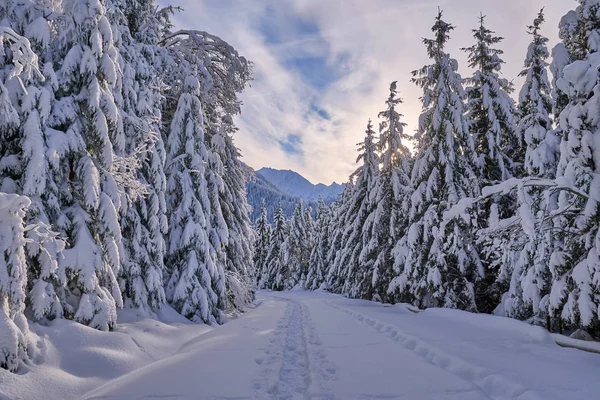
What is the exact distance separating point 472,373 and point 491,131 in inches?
525

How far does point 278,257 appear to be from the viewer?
175ft

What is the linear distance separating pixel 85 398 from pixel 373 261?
65.3 feet

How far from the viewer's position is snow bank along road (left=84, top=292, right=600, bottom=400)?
4605 millimetres

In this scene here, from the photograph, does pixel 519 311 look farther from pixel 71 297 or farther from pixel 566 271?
pixel 71 297

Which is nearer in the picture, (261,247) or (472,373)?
(472,373)

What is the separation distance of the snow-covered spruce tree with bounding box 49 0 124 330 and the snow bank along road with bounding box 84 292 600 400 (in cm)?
217

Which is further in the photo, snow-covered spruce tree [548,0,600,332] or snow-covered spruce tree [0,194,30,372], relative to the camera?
snow-covered spruce tree [548,0,600,332]

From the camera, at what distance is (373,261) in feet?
74.8

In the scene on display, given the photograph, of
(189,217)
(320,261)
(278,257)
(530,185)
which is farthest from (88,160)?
(278,257)

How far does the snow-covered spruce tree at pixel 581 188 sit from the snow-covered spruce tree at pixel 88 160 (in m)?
9.58

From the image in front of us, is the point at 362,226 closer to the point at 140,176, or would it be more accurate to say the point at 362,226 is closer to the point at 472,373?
the point at 140,176

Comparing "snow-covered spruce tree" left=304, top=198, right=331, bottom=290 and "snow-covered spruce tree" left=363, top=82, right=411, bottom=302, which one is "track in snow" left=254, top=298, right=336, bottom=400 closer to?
"snow-covered spruce tree" left=363, top=82, right=411, bottom=302

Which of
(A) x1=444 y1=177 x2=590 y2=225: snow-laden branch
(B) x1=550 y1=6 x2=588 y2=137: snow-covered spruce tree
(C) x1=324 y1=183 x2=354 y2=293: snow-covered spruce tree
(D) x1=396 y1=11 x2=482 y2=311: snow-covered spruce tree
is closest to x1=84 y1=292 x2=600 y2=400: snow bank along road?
(A) x1=444 y1=177 x2=590 y2=225: snow-laden branch

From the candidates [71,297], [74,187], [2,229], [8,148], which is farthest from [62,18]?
[71,297]
